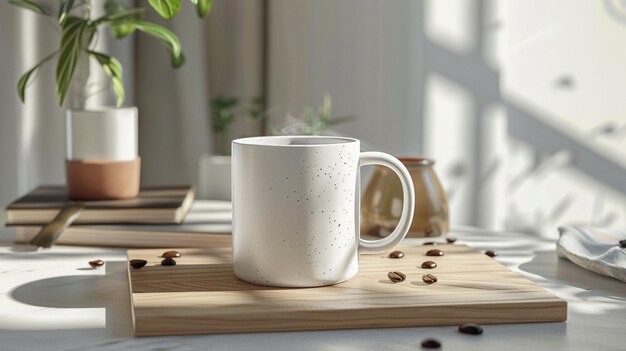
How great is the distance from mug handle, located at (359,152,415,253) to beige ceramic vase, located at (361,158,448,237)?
11.5 inches

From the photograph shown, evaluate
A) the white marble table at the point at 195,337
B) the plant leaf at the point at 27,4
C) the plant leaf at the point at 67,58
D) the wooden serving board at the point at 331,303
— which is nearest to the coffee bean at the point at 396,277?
the wooden serving board at the point at 331,303

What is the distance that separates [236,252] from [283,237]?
2.7 inches

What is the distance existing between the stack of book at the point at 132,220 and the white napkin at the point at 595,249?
45 cm

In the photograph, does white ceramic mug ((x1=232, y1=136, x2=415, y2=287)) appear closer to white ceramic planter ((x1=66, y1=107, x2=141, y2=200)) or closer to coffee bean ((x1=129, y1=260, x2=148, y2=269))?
coffee bean ((x1=129, y1=260, x2=148, y2=269))

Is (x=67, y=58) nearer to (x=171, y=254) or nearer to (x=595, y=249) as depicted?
(x=171, y=254)

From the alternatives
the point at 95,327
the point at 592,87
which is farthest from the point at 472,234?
the point at 592,87

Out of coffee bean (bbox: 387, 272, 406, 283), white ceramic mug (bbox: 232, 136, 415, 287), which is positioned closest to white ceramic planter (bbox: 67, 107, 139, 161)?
white ceramic mug (bbox: 232, 136, 415, 287)

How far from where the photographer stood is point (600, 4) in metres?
2.76

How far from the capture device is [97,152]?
1427 mm

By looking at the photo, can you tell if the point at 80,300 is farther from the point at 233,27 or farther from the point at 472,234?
the point at 233,27

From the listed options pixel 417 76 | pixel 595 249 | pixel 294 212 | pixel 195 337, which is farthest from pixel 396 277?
pixel 417 76

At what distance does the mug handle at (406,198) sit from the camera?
0.94m

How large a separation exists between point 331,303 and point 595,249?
18.1 inches

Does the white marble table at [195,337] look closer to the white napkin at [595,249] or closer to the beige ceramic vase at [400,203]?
the white napkin at [595,249]
